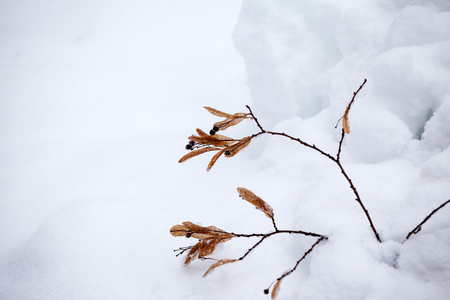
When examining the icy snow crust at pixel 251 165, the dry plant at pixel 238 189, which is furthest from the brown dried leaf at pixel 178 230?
the icy snow crust at pixel 251 165

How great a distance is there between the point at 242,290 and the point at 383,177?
0.35 meters

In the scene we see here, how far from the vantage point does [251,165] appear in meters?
0.90

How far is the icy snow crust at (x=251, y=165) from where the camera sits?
470 mm

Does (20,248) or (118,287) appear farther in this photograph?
(20,248)

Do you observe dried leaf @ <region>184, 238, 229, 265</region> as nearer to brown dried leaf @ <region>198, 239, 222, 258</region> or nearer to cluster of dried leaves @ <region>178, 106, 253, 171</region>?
brown dried leaf @ <region>198, 239, 222, 258</region>

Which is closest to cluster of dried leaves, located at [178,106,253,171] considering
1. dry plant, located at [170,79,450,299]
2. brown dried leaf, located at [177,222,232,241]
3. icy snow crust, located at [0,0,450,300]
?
dry plant, located at [170,79,450,299]

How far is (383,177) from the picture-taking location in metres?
0.56

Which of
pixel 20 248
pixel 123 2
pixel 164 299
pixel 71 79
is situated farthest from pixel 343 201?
pixel 123 2

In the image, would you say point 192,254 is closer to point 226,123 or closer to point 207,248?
point 207,248

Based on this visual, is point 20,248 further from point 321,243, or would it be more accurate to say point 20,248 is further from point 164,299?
point 321,243

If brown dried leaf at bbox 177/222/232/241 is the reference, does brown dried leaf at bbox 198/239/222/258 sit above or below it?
below

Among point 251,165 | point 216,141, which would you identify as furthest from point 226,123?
point 251,165

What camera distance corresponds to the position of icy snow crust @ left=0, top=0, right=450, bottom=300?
47cm

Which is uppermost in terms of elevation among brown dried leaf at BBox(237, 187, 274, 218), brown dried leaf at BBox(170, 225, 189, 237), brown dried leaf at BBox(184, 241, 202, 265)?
brown dried leaf at BBox(237, 187, 274, 218)
